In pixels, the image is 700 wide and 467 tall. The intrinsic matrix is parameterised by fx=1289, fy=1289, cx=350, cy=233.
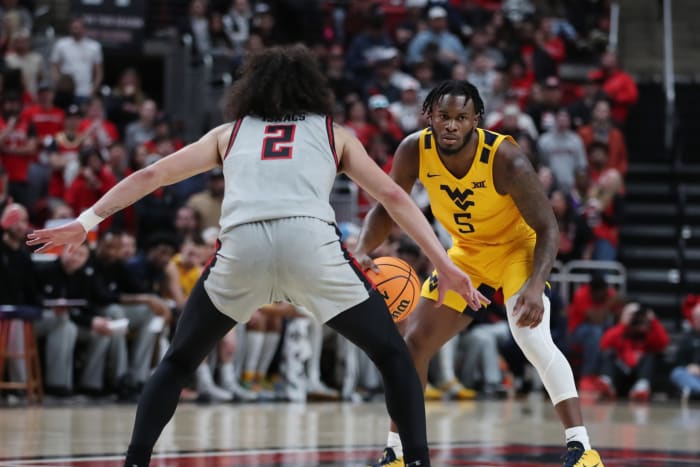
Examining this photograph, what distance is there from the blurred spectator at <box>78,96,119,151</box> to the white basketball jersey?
31.1 ft

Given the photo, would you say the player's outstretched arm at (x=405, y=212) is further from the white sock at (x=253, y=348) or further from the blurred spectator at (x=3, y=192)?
the white sock at (x=253, y=348)

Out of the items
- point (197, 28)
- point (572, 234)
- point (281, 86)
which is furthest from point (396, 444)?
point (197, 28)

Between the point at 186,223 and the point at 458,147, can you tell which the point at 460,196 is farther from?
the point at 186,223

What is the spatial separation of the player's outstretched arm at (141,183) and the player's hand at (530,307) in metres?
1.68

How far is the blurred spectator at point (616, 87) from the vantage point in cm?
1866

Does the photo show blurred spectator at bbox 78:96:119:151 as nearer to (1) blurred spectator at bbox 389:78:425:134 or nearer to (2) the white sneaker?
(2) the white sneaker

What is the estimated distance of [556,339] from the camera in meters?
14.1

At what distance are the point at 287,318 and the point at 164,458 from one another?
6.33 metres

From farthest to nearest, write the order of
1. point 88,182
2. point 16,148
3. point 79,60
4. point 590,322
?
1. point 79,60
2. point 590,322
3. point 16,148
4. point 88,182

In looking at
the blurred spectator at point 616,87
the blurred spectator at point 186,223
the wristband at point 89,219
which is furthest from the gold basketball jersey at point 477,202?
the blurred spectator at point 616,87

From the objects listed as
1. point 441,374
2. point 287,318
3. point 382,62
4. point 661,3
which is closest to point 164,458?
point 287,318

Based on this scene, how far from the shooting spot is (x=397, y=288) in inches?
247

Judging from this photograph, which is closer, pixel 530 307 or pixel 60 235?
pixel 60 235

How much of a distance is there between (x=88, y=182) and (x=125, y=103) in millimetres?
3014
